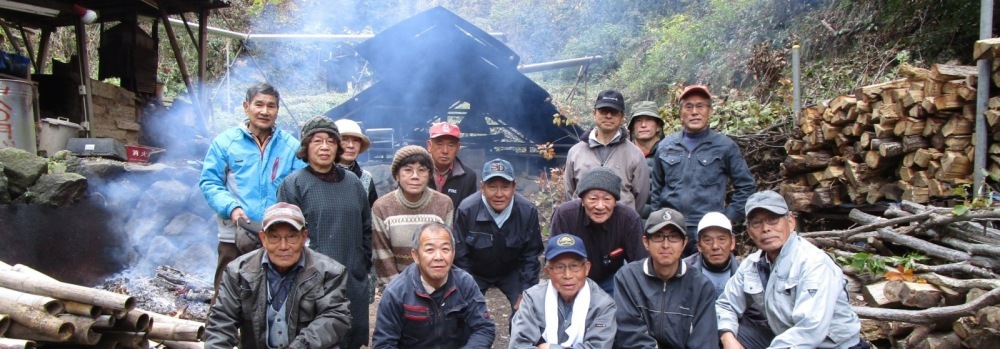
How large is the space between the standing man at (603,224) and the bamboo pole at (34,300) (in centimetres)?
272

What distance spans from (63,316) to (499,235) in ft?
7.90

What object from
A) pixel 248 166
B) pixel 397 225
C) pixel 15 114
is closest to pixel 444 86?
pixel 15 114

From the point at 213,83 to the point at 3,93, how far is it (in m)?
13.2

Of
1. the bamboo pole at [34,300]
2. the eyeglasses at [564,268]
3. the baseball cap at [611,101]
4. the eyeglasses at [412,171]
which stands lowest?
the bamboo pole at [34,300]

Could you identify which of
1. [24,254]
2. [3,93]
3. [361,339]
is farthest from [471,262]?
[3,93]

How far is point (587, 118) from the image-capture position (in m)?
14.3

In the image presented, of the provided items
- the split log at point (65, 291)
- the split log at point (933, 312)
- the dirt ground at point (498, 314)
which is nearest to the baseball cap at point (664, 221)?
the split log at point (933, 312)

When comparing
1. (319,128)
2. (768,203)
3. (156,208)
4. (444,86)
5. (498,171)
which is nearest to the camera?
(768,203)

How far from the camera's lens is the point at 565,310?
3703mm

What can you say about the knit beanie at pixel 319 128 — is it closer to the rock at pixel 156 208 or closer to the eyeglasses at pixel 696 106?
the eyeglasses at pixel 696 106

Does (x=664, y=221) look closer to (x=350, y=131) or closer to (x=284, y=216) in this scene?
(x=284, y=216)

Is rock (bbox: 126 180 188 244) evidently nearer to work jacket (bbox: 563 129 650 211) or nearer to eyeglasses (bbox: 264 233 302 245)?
eyeglasses (bbox: 264 233 302 245)

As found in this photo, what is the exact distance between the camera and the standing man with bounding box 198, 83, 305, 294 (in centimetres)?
431

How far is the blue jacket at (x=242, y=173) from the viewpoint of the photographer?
4.31m
